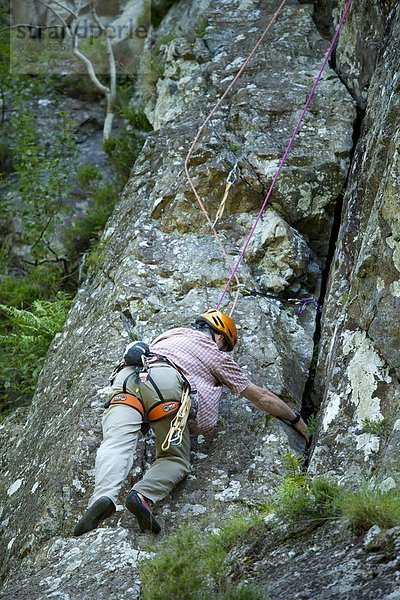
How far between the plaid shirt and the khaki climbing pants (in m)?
0.21

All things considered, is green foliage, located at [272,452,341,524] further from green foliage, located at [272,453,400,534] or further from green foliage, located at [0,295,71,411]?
green foliage, located at [0,295,71,411]

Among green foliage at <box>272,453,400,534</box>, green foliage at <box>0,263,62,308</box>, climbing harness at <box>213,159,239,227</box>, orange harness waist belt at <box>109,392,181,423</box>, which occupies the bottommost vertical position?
green foliage at <box>0,263,62,308</box>

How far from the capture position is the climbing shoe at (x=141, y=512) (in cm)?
494

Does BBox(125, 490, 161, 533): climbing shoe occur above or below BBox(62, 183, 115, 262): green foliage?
above

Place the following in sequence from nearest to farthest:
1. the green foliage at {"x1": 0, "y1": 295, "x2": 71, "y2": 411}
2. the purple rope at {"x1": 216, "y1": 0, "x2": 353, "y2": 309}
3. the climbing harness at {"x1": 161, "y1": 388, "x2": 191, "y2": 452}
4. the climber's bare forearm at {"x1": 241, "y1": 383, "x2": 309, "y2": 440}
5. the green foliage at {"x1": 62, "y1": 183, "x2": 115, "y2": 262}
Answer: the climbing harness at {"x1": 161, "y1": 388, "x2": 191, "y2": 452} → the climber's bare forearm at {"x1": 241, "y1": 383, "x2": 309, "y2": 440} → the purple rope at {"x1": 216, "y1": 0, "x2": 353, "y2": 309} → the green foliage at {"x1": 0, "y1": 295, "x2": 71, "y2": 411} → the green foliage at {"x1": 62, "y1": 183, "x2": 115, "y2": 262}

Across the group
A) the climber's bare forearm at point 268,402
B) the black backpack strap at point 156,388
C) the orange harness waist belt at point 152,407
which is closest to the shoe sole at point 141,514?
the orange harness waist belt at point 152,407

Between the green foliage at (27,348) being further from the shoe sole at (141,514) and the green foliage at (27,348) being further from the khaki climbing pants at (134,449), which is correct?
the shoe sole at (141,514)

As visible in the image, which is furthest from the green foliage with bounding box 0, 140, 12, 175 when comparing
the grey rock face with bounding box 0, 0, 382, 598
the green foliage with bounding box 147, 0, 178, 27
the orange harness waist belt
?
the orange harness waist belt

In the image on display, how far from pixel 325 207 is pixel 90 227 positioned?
3.83 meters

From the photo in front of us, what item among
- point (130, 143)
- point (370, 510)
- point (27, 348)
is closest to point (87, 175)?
point (130, 143)

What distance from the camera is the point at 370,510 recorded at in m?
3.61

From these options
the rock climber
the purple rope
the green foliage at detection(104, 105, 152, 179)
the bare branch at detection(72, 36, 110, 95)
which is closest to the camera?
the rock climber

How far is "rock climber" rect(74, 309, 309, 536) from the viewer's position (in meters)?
5.02

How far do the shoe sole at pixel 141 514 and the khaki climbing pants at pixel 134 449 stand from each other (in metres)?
0.12
